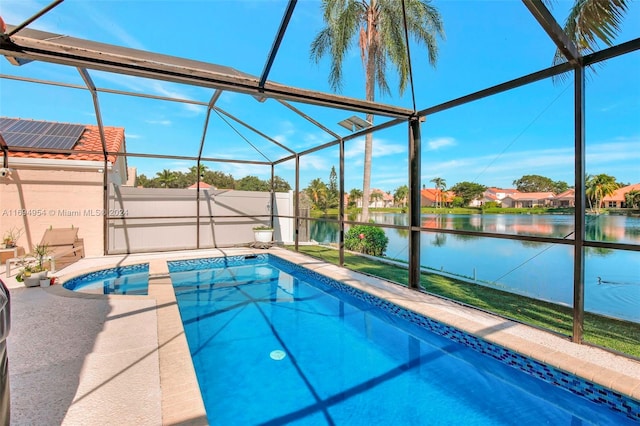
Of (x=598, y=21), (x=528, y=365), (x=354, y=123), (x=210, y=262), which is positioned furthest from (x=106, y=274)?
(x=598, y=21)

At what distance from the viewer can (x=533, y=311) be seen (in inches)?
182

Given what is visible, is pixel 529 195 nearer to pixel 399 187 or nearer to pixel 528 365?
pixel 528 365

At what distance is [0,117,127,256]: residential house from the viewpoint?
7375mm

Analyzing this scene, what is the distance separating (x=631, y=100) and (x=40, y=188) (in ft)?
→ 44.7

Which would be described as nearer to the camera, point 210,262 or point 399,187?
point 210,262

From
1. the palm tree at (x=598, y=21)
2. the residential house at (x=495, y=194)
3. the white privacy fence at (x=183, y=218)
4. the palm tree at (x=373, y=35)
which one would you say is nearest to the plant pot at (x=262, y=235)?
the white privacy fence at (x=183, y=218)

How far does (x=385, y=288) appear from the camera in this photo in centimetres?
532

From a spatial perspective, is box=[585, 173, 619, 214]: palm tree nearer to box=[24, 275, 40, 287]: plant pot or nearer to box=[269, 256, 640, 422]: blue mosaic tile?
box=[269, 256, 640, 422]: blue mosaic tile

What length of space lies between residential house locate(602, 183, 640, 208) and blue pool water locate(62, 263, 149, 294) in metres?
7.70

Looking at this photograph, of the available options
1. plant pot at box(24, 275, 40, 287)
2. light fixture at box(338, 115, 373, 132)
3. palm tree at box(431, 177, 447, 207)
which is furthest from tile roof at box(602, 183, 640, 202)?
plant pot at box(24, 275, 40, 287)

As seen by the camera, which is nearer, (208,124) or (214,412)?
(214,412)

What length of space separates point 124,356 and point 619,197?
6.73 m

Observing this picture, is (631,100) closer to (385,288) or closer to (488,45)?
(488,45)

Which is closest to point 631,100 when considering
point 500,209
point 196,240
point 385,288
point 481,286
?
point 500,209
